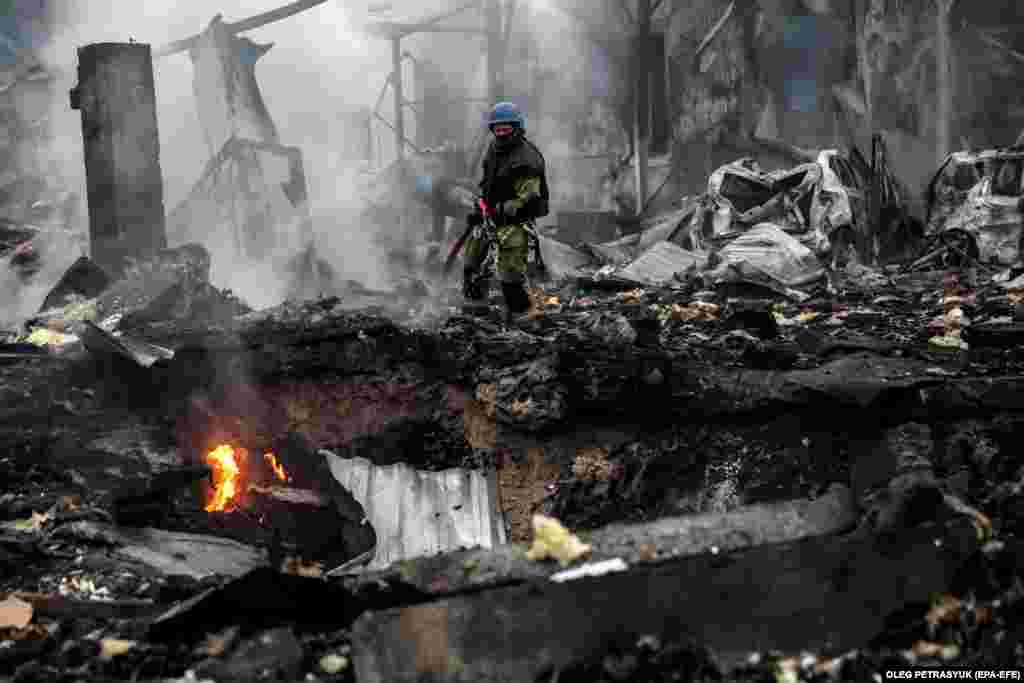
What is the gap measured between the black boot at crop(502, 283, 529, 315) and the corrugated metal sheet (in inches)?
99.0

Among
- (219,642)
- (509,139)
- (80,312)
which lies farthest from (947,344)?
(80,312)

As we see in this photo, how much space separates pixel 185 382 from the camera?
207 inches

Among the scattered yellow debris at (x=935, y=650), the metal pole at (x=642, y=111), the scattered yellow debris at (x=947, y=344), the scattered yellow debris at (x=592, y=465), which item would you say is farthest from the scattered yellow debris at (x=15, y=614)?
the metal pole at (x=642, y=111)

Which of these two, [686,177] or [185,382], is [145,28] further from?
[185,382]

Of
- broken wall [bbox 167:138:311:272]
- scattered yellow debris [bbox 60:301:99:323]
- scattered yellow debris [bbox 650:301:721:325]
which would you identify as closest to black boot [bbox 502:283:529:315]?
scattered yellow debris [bbox 650:301:721:325]

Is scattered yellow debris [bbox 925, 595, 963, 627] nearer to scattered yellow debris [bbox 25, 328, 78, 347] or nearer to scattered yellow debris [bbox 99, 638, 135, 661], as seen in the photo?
scattered yellow debris [bbox 99, 638, 135, 661]

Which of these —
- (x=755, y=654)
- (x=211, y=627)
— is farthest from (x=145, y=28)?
(x=755, y=654)

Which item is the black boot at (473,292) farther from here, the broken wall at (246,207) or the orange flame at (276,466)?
the orange flame at (276,466)

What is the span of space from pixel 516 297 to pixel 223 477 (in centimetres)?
298

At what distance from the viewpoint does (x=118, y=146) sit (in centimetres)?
793

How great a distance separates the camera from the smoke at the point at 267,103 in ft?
35.0

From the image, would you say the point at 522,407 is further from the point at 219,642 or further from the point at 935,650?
the point at 935,650

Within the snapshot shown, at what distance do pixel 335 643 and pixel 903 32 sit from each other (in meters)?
11.7

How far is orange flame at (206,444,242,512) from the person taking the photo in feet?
15.3
